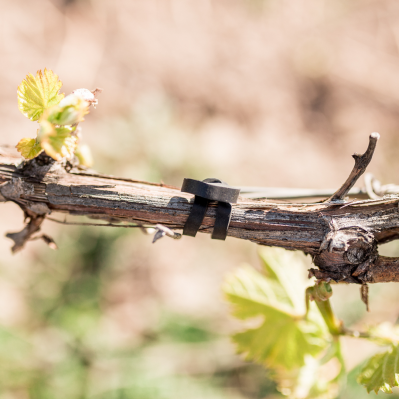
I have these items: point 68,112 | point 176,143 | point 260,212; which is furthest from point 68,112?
point 176,143

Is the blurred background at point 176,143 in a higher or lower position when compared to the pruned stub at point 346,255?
higher

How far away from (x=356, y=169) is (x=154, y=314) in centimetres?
248

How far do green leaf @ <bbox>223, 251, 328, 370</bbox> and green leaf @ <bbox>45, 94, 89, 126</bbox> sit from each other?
→ 1113mm

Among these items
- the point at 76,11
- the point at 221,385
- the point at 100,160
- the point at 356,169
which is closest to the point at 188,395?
the point at 221,385

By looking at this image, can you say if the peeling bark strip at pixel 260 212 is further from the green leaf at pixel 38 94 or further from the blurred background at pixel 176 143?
the blurred background at pixel 176 143

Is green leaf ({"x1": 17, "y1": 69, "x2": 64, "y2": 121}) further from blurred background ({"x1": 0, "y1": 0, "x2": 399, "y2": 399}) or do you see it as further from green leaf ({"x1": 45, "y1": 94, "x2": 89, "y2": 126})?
blurred background ({"x1": 0, "y1": 0, "x2": 399, "y2": 399})

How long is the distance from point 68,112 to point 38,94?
163mm

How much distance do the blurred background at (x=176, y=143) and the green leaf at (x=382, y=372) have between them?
5.85 feet

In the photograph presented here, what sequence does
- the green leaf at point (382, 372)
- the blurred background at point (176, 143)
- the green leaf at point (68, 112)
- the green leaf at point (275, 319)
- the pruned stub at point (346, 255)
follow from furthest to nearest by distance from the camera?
the blurred background at point (176, 143), the green leaf at point (275, 319), the green leaf at point (382, 372), the pruned stub at point (346, 255), the green leaf at point (68, 112)

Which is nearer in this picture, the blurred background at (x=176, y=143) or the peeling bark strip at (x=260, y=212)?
the peeling bark strip at (x=260, y=212)

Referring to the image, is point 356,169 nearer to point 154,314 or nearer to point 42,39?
point 154,314

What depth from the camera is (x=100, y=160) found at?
323cm

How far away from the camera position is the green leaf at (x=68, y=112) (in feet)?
2.28

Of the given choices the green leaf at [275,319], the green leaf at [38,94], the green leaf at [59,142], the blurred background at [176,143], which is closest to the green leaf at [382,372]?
the green leaf at [275,319]
